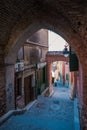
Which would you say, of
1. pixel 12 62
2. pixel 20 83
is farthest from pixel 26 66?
pixel 12 62

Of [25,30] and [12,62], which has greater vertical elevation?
[25,30]

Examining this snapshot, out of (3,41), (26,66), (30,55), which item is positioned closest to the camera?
(3,41)

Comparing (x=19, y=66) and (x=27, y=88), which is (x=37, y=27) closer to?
(x=19, y=66)

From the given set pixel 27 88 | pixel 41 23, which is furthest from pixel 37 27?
pixel 27 88

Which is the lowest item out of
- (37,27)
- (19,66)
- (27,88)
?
(27,88)

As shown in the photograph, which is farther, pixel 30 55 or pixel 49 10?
pixel 30 55

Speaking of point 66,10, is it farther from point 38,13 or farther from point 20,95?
point 20,95

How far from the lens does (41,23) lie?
7.71 m

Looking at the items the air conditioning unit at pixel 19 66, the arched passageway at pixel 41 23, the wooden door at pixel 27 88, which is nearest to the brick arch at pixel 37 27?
the arched passageway at pixel 41 23

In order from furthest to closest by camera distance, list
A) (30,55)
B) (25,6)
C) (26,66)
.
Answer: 1. (30,55)
2. (26,66)
3. (25,6)

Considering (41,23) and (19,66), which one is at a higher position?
(41,23)

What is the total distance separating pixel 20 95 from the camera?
12.2 meters

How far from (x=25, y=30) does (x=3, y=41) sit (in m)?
0.81

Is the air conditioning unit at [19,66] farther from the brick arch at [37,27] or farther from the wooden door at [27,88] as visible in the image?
the brick arch at [37,27]
